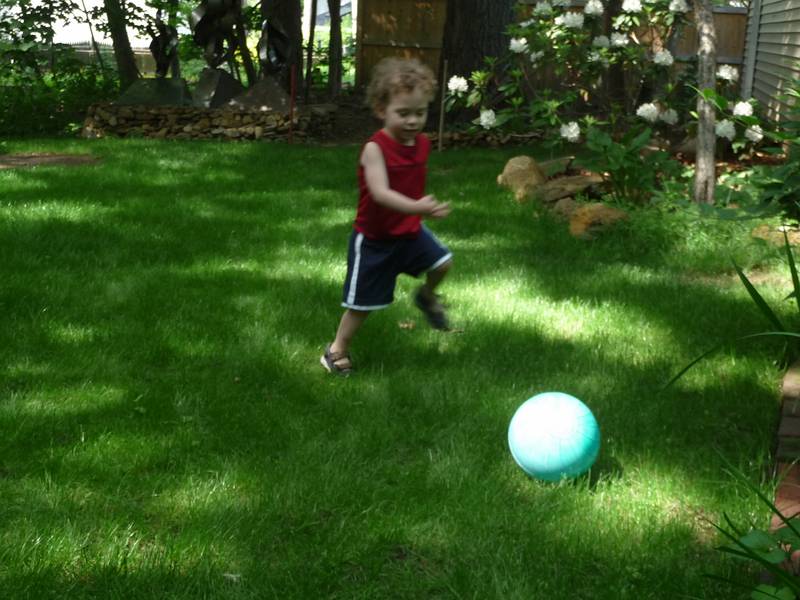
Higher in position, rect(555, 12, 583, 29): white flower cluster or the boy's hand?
rect(555, 12, 583, 29): white flower cluster

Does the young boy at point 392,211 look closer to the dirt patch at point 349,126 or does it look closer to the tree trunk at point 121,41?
the dirt patch at point 349,126

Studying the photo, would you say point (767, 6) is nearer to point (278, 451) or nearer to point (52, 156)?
point (52, 156)

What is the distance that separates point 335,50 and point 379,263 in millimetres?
12878

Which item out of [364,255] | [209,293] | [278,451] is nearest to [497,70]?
[209,293]

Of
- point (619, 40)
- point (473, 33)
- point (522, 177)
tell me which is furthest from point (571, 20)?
point (473, 33)

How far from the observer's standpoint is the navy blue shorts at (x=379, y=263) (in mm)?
4582

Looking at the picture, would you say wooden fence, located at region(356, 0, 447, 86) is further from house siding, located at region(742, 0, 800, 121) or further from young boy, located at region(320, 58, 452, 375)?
young boy, located at region(320, 58, 452, 375)

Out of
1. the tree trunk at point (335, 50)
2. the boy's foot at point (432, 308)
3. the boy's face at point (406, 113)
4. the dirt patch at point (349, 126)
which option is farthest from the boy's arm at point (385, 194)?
the tree trunk at point (335, 50)

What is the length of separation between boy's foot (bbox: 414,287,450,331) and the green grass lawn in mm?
184

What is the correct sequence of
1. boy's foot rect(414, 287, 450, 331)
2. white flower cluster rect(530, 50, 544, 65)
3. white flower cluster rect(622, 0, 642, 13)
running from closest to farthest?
boy's foot rect(414, 287, 450, 331), white flower cluster rect(622, 0, 642, 13), white flower cluster rect(530, 50, 544, 65)

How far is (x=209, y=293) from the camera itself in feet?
18.9

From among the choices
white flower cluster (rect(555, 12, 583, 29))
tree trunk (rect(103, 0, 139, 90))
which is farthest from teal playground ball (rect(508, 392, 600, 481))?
tree trunk (rect(103, 0, 139, 90))

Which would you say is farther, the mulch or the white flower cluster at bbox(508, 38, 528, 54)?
the mulch

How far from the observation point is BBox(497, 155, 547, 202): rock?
845cm
